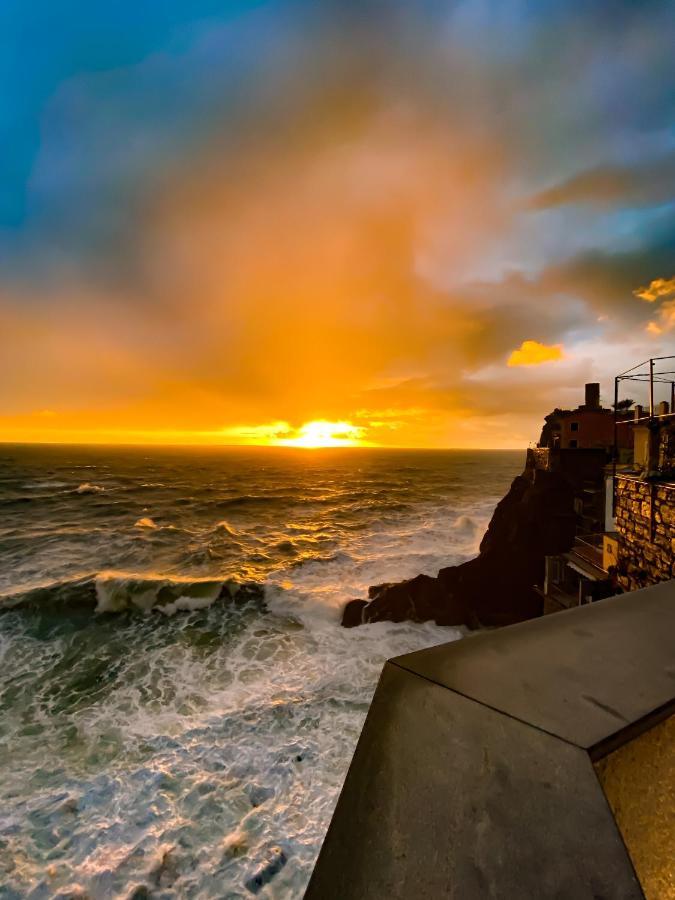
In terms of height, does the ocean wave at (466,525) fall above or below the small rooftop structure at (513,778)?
below

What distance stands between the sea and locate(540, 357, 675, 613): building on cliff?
506cm

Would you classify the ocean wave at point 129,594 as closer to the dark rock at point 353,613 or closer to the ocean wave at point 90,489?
the dark rock at point 353,613

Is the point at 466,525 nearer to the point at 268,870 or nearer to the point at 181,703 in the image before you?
the point at 181,703

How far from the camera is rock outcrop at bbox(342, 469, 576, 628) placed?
14195 millimetres

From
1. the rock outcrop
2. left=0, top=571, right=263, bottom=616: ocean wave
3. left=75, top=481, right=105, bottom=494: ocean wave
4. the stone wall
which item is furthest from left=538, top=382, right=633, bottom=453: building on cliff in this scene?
left=75, top=481, right=105, bottom=494: ocean wave

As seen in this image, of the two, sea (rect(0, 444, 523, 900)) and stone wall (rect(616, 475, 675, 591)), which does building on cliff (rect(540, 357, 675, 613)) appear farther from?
sea (rect(0, 444, 523, 900))

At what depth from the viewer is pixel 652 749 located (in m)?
2.00

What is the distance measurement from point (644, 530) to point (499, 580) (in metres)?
8.08

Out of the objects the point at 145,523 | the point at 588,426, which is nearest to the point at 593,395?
the point at 588,426

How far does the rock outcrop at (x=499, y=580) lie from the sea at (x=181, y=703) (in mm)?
868

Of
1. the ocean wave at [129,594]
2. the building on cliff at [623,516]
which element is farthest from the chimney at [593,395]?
the ocean wave at [129,594]

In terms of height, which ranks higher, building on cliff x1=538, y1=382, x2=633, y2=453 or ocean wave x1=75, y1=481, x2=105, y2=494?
building on cliff x1=538, y1=382, x2=633, y2=453

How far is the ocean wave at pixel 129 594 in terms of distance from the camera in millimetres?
14711

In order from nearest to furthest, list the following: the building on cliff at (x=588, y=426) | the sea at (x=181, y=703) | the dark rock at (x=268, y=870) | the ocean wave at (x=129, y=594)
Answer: the dark rock at (x=268, y=870) → the sea at (x=181, y=703) → the ocean wave at (x=129, y=594) → the building on cliff at (x=588, y=426)
